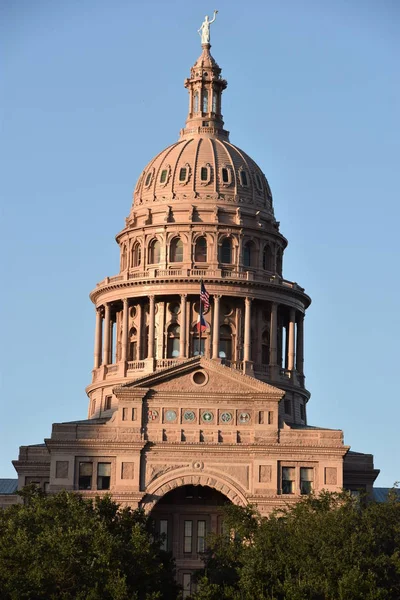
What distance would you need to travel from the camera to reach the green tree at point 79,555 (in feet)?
464

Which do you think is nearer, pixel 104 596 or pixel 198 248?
pixel 104 596

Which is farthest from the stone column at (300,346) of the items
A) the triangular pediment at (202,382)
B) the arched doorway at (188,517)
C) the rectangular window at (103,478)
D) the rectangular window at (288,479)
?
the rectangular window at (103,478)

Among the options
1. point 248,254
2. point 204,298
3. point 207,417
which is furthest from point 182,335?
point 207,417

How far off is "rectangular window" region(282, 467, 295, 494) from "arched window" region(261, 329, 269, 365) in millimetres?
23788

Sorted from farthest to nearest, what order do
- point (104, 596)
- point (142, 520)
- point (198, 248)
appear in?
point (198, 248) < point (142, 520) < point (104, 596)

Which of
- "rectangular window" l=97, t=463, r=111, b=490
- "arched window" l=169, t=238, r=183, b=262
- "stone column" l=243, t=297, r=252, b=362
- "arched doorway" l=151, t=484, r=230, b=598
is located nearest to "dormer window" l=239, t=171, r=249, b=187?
"arched window" l=169, t=238, r=183, b=262

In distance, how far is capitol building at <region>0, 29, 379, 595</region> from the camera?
550ft

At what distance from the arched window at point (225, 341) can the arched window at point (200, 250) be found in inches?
249

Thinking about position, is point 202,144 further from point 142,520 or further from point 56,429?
point 142,520

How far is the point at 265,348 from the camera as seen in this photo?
7534 inches

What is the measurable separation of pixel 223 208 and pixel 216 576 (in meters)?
51.4

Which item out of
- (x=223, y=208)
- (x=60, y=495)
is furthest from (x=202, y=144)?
(x=60, y=495)

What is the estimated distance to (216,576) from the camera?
487 feet

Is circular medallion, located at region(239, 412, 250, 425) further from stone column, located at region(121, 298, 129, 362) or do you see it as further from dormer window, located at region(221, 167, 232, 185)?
dormer window, located at region(221, 167, 232, 185)
